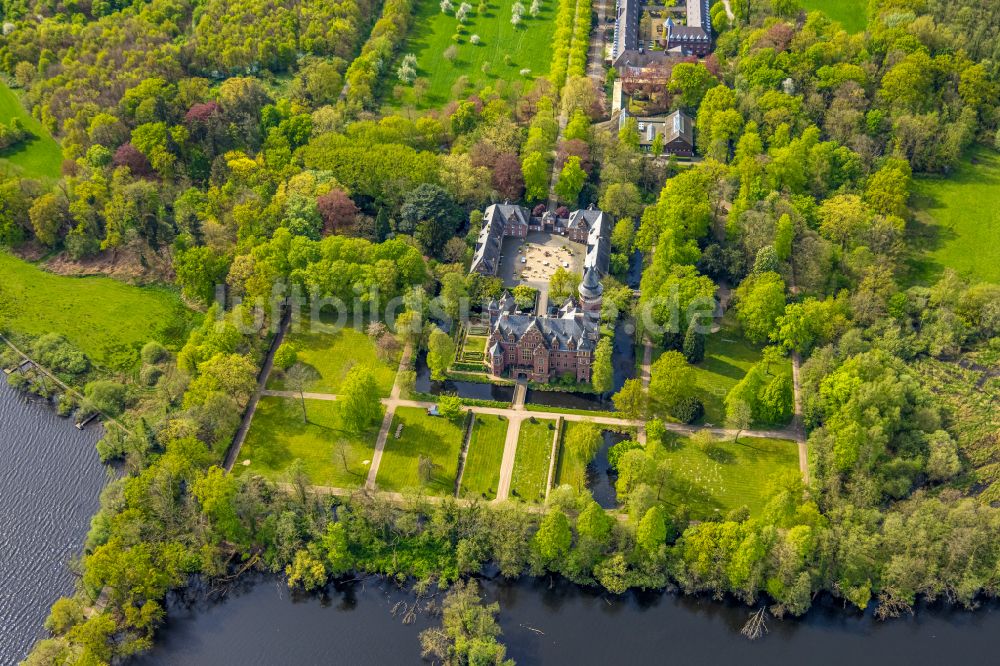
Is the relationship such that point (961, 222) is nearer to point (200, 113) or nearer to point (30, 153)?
point (200, 113)

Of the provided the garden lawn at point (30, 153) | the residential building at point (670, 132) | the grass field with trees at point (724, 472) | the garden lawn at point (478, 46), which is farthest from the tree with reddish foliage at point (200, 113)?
the grass field with trees at point (724, 472)

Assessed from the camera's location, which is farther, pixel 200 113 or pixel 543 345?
pixel 200 113

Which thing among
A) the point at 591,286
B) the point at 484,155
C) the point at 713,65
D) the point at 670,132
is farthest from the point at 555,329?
the point at 713,65

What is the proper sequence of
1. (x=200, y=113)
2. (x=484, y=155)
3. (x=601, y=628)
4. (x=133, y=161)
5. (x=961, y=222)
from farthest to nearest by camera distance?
1. (x=200, y=113)
2. (x=133, y=161)
3. (x=484, y=155)
4. (x=961, y=222)
5. (x=601, y=628)

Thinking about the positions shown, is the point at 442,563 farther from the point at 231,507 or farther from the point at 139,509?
the point at 139,509

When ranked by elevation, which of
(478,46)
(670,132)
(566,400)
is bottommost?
(566,400)

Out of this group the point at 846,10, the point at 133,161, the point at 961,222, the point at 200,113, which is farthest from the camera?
the point at 846,10

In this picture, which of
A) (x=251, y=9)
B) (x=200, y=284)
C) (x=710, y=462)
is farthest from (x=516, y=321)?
(x=251, y=9)
